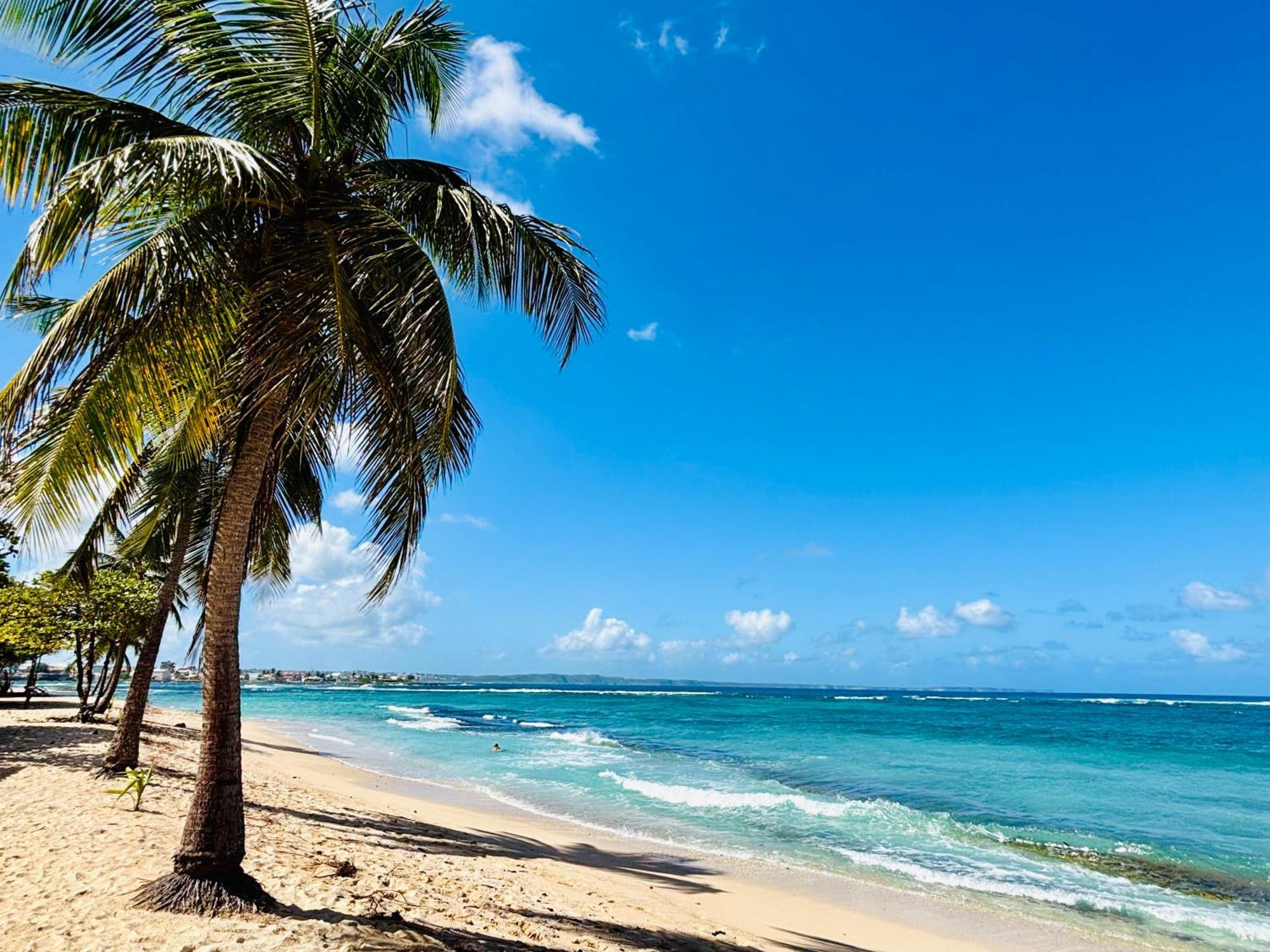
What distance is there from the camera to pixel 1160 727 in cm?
4881

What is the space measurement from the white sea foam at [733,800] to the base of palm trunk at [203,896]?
→ 495 inches

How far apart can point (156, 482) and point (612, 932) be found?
9.70 m

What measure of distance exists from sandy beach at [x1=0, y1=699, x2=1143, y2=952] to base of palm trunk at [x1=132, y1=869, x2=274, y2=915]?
10 cm

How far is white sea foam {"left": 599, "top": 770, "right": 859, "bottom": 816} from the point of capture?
15.9 metres

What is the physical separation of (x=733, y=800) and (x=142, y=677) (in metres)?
12.4

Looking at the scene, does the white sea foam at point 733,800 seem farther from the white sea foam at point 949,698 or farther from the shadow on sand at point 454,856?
the white sea foam at point 949,698

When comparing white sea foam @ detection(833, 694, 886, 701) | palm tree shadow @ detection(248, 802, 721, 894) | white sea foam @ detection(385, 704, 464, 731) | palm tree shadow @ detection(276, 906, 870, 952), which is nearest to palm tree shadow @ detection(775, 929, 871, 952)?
palm tree shadow @ detection(276, 906, 870, 952)

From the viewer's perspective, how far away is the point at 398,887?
20.3 ft

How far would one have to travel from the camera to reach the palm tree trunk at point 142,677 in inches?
400

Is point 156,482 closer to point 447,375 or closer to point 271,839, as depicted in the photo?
point 271,839

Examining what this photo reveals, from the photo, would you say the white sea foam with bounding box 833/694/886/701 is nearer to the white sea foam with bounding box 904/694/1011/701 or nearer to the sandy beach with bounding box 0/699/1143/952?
the white sea foam with bounding box 904/694/1011/701

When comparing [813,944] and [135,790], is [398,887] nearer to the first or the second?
[813,944]

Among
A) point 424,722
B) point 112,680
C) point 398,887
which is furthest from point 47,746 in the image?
point 424,722

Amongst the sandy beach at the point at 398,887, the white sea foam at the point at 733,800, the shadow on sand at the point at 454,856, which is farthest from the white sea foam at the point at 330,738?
the sandy beach at the point at 398,887
